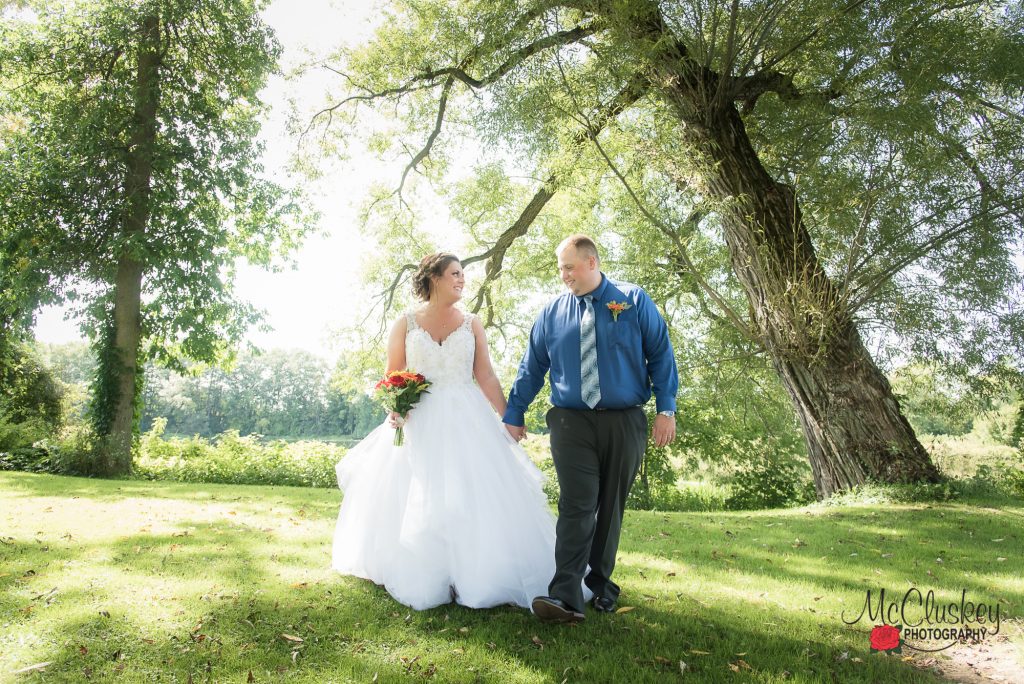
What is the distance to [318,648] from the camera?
10.1 feet

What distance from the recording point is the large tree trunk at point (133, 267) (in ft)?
46.0

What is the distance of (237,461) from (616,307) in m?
13.5

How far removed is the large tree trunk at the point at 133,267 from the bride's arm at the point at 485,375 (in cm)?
1197

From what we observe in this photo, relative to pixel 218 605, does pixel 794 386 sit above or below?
above

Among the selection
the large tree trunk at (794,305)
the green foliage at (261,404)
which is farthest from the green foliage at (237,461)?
the green foliage at (261,404)

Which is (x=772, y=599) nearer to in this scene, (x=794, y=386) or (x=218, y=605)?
(x=218, y=605)

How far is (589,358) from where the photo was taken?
11.7 ft

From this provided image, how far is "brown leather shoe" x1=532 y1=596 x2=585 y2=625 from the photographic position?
3.23 meters

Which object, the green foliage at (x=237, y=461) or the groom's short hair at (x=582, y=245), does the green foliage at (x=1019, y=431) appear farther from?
the green foliage at (x=237, y=461)

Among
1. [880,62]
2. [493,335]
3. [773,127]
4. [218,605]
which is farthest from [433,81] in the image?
[218,605]

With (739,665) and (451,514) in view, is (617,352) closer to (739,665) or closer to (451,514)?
(451,514)

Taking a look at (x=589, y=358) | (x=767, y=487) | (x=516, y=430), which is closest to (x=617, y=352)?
(x=589, y=358)

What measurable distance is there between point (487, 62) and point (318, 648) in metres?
9.10

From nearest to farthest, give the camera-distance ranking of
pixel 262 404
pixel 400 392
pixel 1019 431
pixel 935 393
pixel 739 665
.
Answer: pixel 739 665
pixel 400 392
pixel 935 393
pixel 1019 431
pixel 262 404
